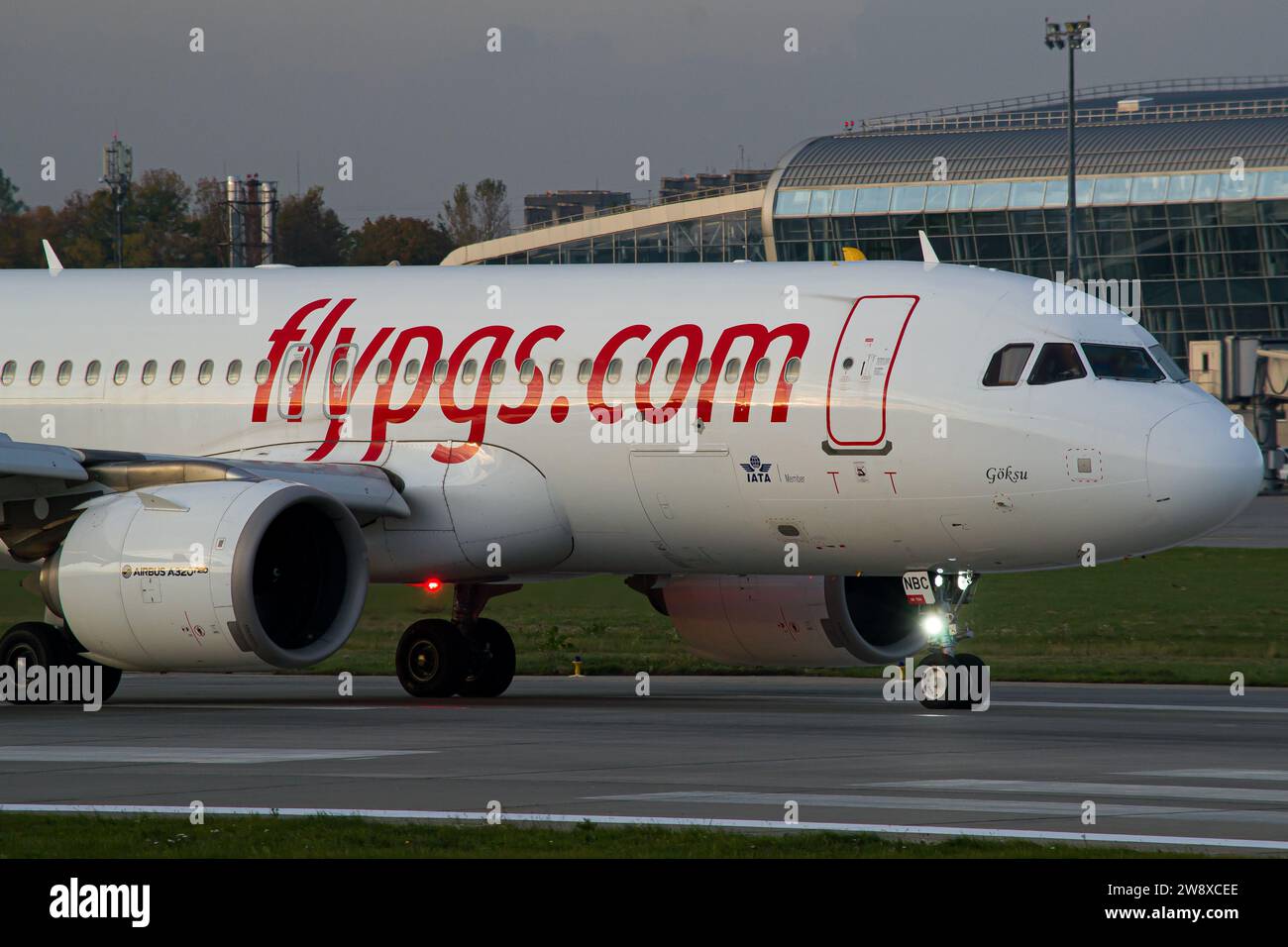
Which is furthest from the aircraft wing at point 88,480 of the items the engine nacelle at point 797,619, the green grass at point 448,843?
the green grass at point 448,843

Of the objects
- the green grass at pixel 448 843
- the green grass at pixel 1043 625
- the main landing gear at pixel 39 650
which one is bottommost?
the green grass at pixel 1043 625

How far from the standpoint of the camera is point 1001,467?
20719 millimetres

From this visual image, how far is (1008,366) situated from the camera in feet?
68.8

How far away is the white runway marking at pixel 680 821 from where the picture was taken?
11.9 m

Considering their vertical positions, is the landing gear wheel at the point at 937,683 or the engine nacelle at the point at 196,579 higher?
the engine nacelle at the point at 196,579

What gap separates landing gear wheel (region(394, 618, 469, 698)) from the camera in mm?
24875

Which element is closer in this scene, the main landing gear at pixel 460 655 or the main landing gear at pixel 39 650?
the main landing gear at pixel 39 650

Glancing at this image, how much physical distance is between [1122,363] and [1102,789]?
23.6 feet

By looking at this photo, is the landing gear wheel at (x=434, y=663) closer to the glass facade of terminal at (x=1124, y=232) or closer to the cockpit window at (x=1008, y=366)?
the cockpit window at (x=1008, y=366)

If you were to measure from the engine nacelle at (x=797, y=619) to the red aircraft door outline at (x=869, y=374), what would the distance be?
10.2ft

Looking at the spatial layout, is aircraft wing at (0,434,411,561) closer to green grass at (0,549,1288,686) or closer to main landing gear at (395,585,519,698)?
main landing gear at (395,585,519,698)

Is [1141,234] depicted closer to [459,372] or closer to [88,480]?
[459,372]

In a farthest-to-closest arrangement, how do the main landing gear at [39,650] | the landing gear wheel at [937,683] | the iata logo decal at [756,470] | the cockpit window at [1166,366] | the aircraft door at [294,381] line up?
the aircraft door at [294,381] → the main landing gear at [39,650] → the landing gear wheel at [937,683] → the iata logo decal at [756,470] → the cockpit window at [1166,366]

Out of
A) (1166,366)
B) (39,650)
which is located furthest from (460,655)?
(1166,366)
